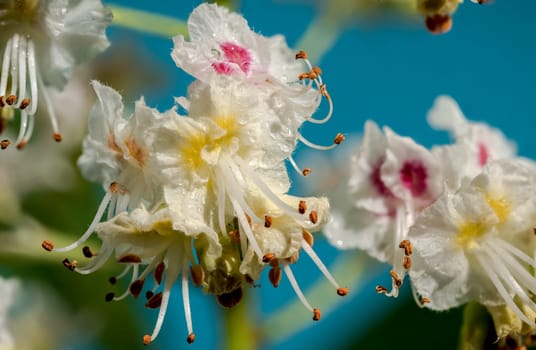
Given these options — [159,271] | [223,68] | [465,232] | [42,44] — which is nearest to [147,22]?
[42,44]

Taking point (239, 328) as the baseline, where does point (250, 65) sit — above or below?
above

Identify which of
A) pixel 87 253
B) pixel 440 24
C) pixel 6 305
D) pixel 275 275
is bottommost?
pixel 6 305

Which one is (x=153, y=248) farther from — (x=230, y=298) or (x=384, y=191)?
(x=384, y=191)

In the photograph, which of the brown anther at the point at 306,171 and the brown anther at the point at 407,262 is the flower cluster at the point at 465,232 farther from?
the brown anther at the point at 306,171

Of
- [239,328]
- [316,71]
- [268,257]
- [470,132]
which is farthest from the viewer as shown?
[239,328]

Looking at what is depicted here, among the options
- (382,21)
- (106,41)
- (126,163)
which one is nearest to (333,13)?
(382,21)

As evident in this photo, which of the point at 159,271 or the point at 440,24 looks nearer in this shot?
the point at 159,271

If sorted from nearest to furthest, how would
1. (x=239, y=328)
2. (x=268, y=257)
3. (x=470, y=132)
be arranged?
(x=268, y=257) < (x=470, y=132) < (x=239, y=328)

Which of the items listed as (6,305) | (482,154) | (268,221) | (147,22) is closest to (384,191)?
(482,154)
